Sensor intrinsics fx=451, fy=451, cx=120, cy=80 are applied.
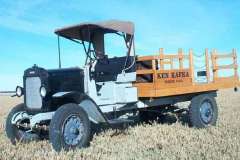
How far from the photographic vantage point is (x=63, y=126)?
26.2 ft

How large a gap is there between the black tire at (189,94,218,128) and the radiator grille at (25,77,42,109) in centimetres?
404

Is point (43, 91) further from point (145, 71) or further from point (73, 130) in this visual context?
point (145, 71)

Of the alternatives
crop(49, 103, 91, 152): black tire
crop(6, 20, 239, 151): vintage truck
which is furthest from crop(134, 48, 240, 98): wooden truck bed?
crop(49, 103, 91, 152): black tire

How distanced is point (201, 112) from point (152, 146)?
343cm

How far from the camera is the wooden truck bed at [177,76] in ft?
33.7

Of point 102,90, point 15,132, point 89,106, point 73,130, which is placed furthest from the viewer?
point 102,90

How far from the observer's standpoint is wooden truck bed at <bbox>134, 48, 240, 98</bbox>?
1027 centimetres

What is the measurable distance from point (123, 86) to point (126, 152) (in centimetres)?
257

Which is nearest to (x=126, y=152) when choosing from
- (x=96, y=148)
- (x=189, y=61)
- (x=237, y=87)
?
(x=96, y=148)

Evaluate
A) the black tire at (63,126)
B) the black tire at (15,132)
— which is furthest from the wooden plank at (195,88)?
the black tire at (15,132)

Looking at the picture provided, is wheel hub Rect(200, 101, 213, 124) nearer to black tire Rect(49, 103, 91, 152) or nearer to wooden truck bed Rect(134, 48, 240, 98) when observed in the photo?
wooden truck bed Rect(134, 48, 240, 98)

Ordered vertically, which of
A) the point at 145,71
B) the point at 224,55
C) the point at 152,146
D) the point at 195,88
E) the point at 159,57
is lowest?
the point at 152,146

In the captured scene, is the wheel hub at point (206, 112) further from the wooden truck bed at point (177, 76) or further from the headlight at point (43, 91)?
the headlight at point (43, 91)

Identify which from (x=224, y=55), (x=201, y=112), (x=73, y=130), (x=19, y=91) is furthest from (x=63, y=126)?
(x=224, y=55)
